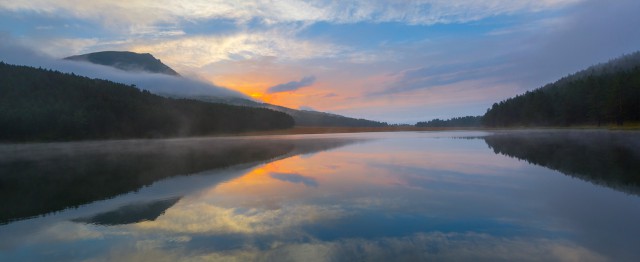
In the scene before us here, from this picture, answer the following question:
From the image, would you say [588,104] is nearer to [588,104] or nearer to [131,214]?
[588,104]

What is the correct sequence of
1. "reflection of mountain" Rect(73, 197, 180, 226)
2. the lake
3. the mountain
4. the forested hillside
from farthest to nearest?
the forested hillside < the mountain < "reflection of mountain" Rect(73, 197, 180, 226) < the lake

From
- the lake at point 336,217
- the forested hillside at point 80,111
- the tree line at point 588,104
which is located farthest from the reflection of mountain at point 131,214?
the tree line at point 588,104

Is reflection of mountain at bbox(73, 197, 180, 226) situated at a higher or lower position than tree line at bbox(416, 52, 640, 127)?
lower

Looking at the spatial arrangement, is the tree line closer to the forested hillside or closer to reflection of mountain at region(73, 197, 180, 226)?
reflection of mountain at region(73, 197, 180, 226)

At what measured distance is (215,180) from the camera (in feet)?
63.2

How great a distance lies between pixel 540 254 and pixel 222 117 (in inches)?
4537

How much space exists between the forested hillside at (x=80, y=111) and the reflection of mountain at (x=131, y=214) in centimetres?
7446

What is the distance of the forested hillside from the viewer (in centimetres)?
7038

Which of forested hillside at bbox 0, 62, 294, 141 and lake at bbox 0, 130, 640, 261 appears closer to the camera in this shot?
lake at bbox 0, 130, 640, 261

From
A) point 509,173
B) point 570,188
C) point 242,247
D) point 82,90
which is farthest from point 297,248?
point 82,90

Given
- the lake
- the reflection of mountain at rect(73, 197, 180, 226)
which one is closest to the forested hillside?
the lake

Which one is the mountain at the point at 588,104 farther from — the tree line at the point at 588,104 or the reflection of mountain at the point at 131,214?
the reflection of mountain at the point at 131,214

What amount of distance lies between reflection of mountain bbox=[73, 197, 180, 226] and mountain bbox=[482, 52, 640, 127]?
7856 cm

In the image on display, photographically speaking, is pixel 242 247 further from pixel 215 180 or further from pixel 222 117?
pixel 222 117
